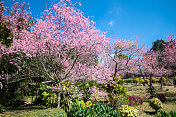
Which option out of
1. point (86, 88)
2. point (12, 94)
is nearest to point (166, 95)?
point (86, 88)

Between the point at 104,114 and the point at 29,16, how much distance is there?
11636mm

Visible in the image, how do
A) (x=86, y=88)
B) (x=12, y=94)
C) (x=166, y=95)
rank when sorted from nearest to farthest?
(x=86, y=88)
(x=12, y=94)
(x=166, y=95)

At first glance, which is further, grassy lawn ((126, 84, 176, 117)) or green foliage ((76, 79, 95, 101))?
grassy lawn ((126, 84, 176, 117))

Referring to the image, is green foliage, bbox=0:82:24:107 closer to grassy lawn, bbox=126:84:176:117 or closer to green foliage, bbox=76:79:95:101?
green foliage, bbox=76:79:95:101

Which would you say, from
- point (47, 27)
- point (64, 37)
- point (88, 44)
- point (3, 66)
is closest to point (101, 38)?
point (88, 44)

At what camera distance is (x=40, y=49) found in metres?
6.03

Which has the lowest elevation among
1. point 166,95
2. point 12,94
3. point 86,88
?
point 166,95

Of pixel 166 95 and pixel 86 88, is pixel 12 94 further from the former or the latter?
pixel 166 95

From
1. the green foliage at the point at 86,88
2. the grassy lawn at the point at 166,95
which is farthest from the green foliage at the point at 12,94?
the grassy lawn at the point at 166,95

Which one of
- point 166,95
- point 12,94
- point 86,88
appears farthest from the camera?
point 166,95

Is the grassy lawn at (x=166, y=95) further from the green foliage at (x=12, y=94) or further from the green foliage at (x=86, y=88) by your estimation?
the green foliage at (x=12, y=94)

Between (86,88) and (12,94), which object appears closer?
(86,88)

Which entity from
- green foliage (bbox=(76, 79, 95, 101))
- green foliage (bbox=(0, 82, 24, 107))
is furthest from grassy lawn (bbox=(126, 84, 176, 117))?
green foliage (bbox=(0, 82, 24, 107))

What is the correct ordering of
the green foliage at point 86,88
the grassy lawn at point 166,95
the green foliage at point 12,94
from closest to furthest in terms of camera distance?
1. the green foliage at point 86,88
2. the grassy lawn at point 166,95
3. the green foliage at point 12,94
